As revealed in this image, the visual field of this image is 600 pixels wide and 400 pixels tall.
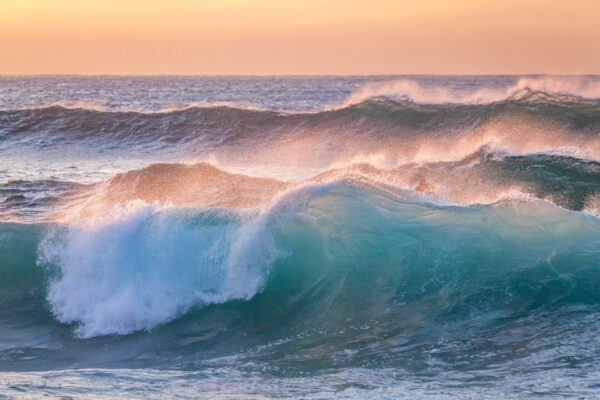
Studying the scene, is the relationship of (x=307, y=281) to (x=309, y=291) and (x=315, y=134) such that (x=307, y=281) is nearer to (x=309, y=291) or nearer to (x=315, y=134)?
(x=309, y=291)

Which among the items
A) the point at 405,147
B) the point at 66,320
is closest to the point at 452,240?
the point at 66,320

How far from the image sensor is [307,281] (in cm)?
997

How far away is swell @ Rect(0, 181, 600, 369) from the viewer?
27.3 ft

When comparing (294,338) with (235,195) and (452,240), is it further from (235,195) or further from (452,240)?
(235,195)

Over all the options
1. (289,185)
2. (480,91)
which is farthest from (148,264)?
(480,91)

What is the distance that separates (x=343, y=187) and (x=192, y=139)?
602 inches

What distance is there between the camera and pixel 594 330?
8.02 meters

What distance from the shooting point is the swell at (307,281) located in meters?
8.31

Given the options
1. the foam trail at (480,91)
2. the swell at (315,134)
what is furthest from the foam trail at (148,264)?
the foam trail at (480,91)

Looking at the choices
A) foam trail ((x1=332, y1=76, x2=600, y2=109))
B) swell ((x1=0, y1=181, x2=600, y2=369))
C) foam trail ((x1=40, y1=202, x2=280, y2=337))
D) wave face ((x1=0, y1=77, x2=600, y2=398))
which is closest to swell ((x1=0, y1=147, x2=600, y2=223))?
wave face ((x1=0, y1=77, x2=600, y2=398))

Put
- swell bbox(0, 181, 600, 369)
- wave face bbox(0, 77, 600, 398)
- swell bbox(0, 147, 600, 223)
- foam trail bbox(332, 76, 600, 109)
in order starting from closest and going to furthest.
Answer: wave face bbox(0, 77, 600, 398) → swell bbox(0, 181, 600, 369) → swell bbox(0, 147, 600, 223) → foam trail bbox(332, 76, 600, 109)

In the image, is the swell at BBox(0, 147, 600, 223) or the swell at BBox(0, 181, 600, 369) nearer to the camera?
the swell at BBox(0, 181, 600, 369)

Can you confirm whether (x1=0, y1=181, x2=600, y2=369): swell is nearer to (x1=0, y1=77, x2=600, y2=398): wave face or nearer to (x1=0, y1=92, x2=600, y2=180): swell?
(x1=0, y1=77, x2=600, y2=398): wave face

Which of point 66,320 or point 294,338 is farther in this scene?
point 66,320
